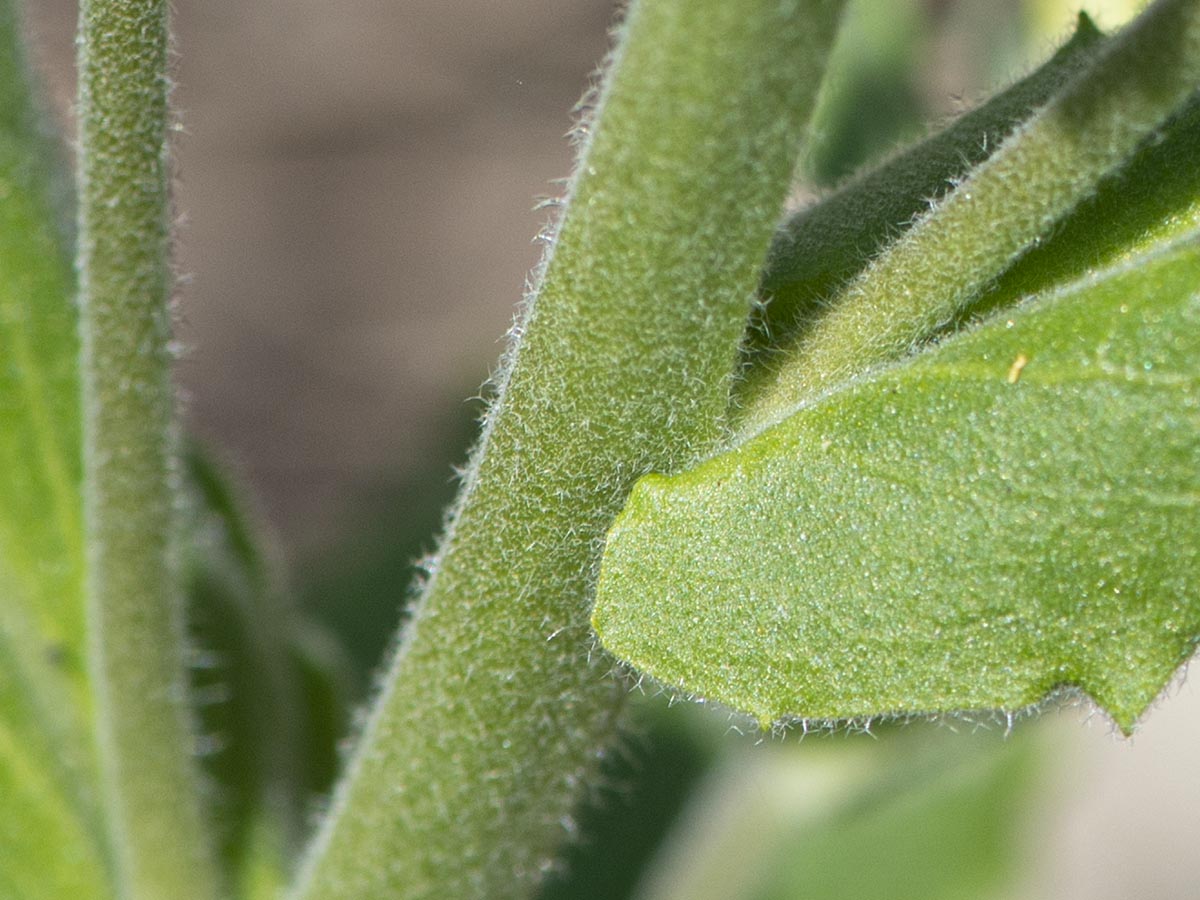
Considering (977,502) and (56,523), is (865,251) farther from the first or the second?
(56,523)

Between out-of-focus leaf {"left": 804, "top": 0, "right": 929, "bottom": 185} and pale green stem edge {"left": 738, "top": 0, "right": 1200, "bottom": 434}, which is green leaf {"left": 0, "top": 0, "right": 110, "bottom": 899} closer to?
pale green stem edge {"left": 738, "top": 0, "right": 1200, "bottom": 434}

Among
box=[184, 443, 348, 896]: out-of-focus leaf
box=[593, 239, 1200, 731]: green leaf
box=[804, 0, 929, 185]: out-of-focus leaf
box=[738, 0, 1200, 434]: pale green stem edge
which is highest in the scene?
box=[738, 0, 1200, 434]: pale green stem edge

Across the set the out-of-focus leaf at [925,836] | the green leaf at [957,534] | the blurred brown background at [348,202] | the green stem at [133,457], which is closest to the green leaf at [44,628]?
the green stem at [133,457]

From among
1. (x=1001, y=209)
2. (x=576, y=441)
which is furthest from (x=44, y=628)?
(x=1001, y=209)

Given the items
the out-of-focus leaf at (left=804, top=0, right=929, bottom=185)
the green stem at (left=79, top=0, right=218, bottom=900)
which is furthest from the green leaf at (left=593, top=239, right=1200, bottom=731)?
the out-of-focus leaf at (left=804, top=0, right=929, bottom=185)

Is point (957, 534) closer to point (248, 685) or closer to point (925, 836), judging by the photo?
point (248, 685)

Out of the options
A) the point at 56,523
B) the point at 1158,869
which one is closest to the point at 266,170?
the point at 1158,869
